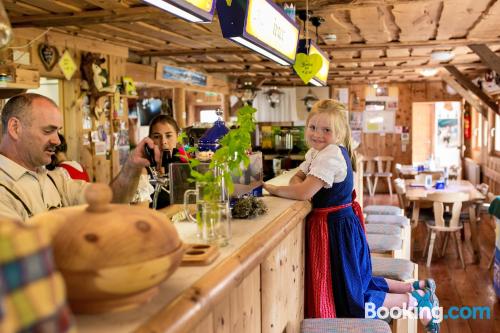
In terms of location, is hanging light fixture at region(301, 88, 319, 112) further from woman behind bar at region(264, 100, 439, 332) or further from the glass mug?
the glass mug

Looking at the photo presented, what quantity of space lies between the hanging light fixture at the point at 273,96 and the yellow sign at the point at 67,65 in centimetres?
730

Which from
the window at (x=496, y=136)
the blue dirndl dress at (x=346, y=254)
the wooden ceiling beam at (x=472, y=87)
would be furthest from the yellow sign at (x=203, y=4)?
the window at (x=496, y=136)

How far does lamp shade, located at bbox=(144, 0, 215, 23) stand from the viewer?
1879 millimetres

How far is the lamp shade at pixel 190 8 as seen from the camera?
1.88 meters

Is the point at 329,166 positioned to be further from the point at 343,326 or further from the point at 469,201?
the point at 469,201

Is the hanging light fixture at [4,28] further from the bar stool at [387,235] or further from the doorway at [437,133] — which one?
the doorway at [437,133]

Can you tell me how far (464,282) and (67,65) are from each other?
482 cm

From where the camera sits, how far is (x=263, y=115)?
13375mm

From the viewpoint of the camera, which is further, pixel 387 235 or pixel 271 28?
pixel 387 235

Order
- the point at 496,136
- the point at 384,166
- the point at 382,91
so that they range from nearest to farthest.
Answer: the point at 496,136 < the point at 382,91 < the point at 384,166

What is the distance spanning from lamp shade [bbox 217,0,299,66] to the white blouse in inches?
26.3

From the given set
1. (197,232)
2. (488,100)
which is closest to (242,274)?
(197,232)

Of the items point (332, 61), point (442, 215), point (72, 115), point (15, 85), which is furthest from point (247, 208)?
point (332, 61)

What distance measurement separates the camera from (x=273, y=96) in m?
12.9
